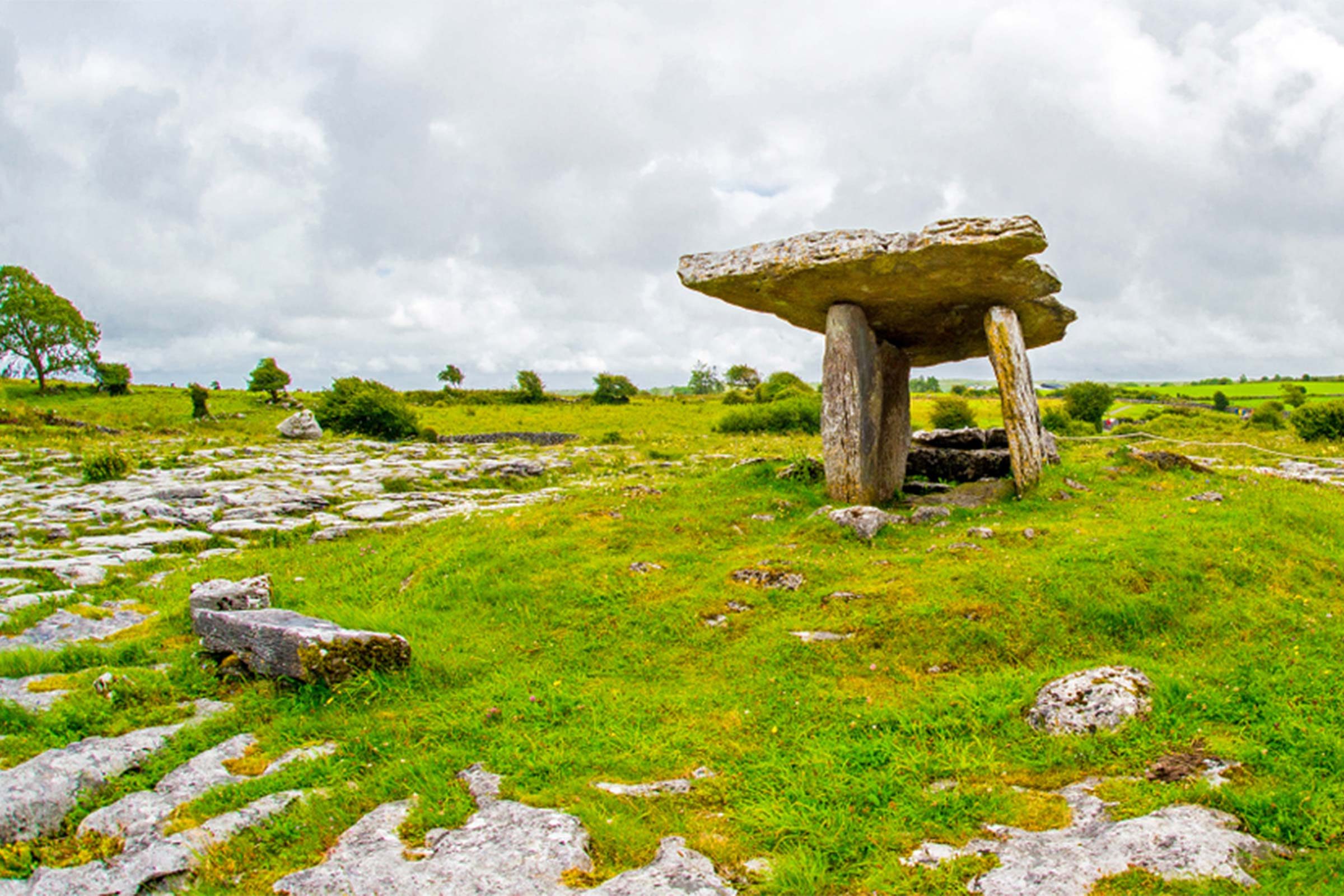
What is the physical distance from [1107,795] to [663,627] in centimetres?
431

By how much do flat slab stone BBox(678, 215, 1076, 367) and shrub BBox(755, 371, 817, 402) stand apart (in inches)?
1112

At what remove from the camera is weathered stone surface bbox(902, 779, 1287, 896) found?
3.50m

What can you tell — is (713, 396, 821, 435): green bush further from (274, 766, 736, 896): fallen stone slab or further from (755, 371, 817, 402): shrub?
(274, 766, 736, 896): fallen stone slab

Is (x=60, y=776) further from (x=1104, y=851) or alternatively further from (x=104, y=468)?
(x=104, y=468)

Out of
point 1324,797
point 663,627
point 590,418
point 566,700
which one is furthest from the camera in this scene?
point 590,418

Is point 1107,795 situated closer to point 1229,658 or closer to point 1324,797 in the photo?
point 1324,797

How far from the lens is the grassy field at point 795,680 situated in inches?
168

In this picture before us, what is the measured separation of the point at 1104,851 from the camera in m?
3.71

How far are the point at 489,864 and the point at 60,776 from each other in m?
3.34

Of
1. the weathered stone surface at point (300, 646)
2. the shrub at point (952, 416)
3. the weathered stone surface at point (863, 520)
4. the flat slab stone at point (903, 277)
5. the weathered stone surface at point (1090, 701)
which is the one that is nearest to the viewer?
the weathered stone surface at point (1090, 701)

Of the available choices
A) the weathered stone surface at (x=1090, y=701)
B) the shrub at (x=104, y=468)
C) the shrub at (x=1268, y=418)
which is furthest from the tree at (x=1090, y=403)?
the shrub at (x=104, y=468)

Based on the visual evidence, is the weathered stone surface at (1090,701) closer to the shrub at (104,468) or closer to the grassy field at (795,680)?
the grassy field at (795,680)

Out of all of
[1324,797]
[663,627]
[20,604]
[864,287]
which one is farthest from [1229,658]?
[20,604]

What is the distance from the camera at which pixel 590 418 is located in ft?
129
